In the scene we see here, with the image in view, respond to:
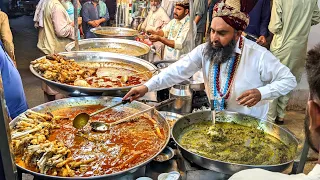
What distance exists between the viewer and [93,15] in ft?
21.6

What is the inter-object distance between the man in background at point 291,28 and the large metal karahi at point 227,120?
271 centimetres

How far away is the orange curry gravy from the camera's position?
72.3 inches

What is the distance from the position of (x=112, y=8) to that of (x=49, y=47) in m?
2.67

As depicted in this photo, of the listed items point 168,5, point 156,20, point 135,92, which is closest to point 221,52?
point 135,92

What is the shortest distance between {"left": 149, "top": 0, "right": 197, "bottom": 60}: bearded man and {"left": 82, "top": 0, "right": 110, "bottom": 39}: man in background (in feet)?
7.77

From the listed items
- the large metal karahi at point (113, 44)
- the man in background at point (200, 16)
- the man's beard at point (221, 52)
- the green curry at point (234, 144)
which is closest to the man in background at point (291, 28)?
the man in background at point (200, 16)

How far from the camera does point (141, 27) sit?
5.50m

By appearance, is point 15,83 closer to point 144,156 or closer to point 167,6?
point 144,156

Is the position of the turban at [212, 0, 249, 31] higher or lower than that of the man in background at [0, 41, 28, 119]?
higher

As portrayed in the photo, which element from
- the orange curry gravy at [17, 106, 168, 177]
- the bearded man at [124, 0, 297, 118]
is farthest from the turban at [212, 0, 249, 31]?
the orange curry gravy at [17, 106, 168, 177]

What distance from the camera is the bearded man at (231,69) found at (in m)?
2.48

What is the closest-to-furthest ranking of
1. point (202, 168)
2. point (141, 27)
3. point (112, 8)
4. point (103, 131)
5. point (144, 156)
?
point (202, 168)
point (144, 156)
point (103, 131)
point (141, 27)
point (112, 8)

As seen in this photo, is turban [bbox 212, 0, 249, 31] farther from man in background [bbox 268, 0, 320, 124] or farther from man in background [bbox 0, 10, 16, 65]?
man in background [bbox 0, 10, 16, 65]

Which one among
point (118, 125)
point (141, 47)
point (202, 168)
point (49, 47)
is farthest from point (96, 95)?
point (49, 47)
